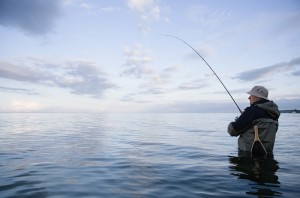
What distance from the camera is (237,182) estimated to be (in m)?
5.83

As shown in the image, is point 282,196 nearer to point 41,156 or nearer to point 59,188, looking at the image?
point 59,188

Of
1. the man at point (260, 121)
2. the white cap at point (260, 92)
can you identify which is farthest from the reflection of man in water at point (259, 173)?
the white cap at point (260, 92)

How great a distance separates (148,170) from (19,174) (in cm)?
341

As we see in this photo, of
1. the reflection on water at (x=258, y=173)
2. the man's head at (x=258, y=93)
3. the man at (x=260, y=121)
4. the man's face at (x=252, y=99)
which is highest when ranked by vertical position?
the man's head at (x=258, y=93)

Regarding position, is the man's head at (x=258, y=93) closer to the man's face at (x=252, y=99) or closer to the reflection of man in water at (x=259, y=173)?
the man's face at (x=252, y=99)

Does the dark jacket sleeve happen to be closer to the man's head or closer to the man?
the man

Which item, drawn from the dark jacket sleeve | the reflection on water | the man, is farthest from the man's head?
the reflection on water

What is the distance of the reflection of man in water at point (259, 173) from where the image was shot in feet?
17.1

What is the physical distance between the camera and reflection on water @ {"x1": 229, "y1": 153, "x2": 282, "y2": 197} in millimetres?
5195

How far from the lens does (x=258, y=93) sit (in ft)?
25.7

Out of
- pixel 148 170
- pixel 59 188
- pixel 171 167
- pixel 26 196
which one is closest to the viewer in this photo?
pixel 26 196

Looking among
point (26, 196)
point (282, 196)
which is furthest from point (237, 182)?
point (26, 196)

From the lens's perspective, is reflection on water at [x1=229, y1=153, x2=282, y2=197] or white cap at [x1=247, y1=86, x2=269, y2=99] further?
white cap at [x1=247, y1=86, x2=269, y2=99]

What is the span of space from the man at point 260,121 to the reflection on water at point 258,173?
16.1 inches
